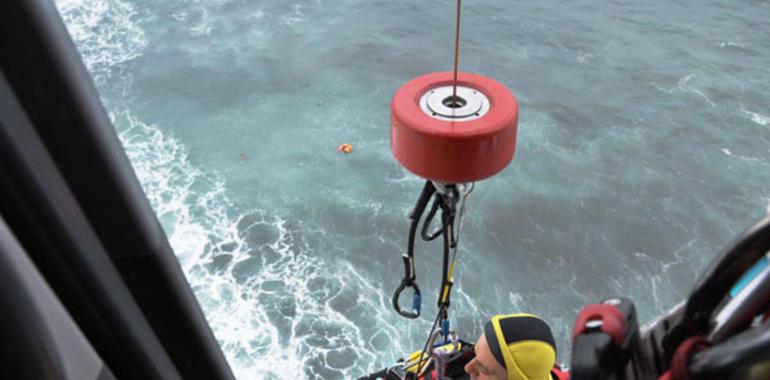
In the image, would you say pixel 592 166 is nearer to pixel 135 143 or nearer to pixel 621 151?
pixel 621 151

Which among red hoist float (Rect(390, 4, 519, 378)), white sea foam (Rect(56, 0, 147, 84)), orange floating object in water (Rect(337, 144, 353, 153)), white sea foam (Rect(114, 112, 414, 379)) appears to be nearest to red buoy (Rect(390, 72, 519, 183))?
red hoist float (Rect(390, 4, 519, 378))

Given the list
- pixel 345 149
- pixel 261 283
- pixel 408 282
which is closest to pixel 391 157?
pixel 345 149

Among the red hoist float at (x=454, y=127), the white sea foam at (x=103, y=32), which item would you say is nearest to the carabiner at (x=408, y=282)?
the red hoist float at (x=454, y=127)

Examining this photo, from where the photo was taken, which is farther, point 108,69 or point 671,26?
point 671,26

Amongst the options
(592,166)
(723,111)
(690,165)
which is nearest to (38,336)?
(592,166)

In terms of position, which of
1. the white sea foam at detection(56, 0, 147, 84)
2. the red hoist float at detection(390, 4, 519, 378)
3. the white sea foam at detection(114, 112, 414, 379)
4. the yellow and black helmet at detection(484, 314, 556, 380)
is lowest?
the white sea foam at detection(114, 112, 414, 379)

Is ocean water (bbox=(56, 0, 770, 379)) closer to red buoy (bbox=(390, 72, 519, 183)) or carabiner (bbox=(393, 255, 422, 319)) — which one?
carabiner (bbox=(393, 255, 422, 319))
